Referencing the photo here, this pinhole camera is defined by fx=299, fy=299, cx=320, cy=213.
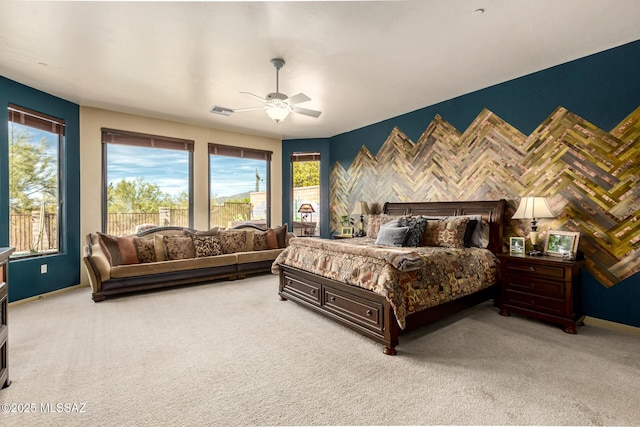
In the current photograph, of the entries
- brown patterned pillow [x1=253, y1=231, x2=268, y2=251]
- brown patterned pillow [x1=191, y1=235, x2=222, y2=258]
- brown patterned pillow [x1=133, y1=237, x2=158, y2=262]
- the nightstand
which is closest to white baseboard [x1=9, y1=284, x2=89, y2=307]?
brown patterned pillow [x1=133, y1=237, x2=158, y2=262]

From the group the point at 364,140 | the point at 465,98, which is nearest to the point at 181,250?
the point at 364,140

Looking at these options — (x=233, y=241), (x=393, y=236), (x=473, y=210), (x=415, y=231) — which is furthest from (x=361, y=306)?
(x=233, y=241)

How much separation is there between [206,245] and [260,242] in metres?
1.04

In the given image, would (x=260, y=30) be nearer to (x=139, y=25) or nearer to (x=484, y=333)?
(x=139, y=25)

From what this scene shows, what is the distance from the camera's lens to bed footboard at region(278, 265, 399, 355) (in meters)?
2.55

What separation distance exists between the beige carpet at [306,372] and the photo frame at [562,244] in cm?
78

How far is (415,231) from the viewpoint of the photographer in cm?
390

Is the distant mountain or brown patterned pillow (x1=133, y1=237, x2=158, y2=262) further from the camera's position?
the distant mountain

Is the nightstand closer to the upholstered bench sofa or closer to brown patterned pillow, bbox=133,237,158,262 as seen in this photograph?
the upholstered bench sofa

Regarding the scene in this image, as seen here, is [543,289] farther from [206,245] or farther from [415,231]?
[206,245]

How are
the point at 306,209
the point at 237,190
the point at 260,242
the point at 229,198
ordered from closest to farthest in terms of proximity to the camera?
the point at 260,242 < the point at 229,198 < the point at 237,190 < the point at 306,209

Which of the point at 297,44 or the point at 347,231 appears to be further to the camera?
the point at 347,231

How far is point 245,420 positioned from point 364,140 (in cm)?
537

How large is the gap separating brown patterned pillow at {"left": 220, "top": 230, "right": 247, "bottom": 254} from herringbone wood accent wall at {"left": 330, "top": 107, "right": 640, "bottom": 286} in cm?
303
